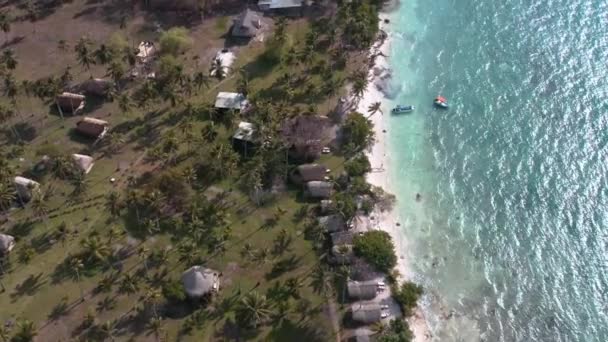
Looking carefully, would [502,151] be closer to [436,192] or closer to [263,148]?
[436,192]

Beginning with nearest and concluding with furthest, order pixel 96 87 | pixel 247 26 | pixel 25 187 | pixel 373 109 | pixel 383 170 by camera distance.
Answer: pixel 25 187, pixel 383 170, pixel 373 109, pixel 96 87, pixel 247 26

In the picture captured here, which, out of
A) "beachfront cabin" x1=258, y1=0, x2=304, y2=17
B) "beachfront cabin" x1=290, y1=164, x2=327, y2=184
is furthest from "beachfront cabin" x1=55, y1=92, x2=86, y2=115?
"beachfront cabin" x1=258, y1=0, x2=304, y2=17

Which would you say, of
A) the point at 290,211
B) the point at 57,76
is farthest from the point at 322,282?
the point at 57,76

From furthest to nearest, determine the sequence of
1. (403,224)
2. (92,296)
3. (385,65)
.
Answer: (385,65), (403,224), (92,296)

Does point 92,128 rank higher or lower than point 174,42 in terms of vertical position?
lower

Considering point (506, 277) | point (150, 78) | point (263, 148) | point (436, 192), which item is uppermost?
point (150, 78)

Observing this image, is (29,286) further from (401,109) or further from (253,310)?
(401,109)

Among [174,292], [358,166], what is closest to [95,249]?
[174,292]

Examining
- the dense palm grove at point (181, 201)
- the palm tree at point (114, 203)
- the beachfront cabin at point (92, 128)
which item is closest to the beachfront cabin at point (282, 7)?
the dense palm grove at point (181, 201)
